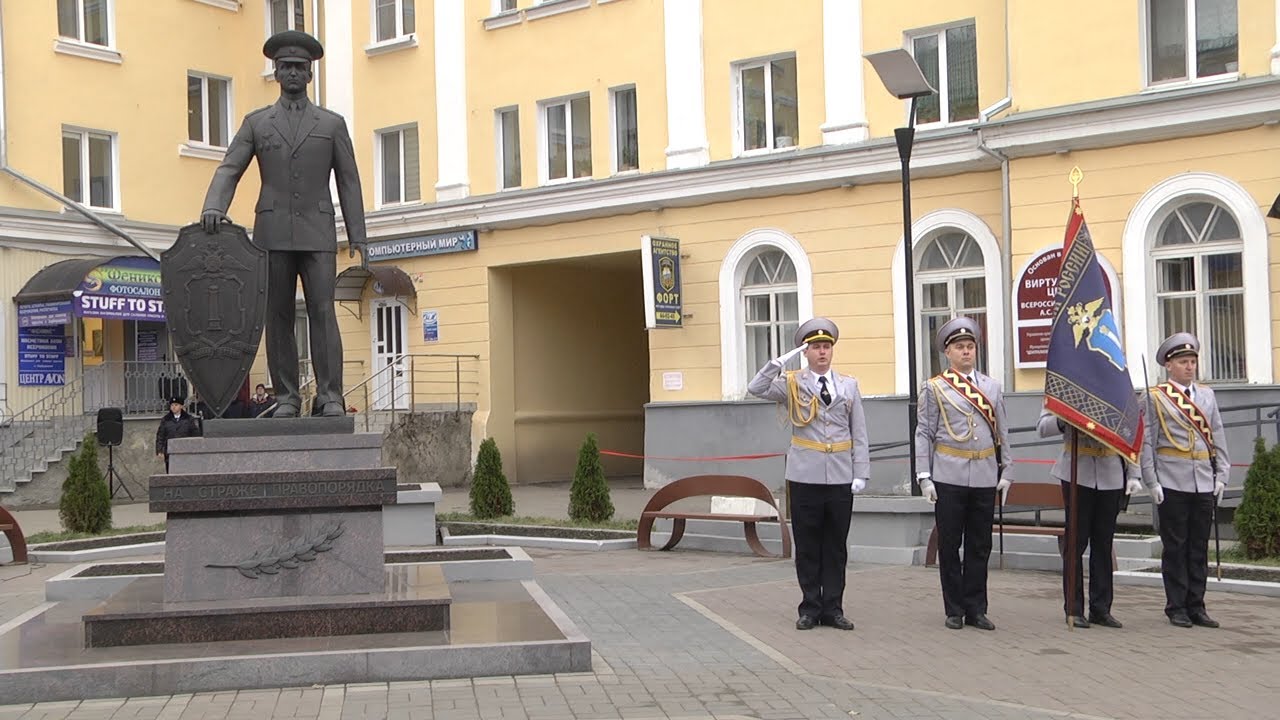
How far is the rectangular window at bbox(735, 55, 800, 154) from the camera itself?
2319 cm

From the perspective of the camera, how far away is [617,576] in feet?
42.7

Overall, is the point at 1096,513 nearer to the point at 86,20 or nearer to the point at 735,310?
the point at 735,310

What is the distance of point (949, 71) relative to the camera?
70.5 feet

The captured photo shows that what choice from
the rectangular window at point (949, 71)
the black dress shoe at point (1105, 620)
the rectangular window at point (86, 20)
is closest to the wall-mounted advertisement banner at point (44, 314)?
the rectangular window at point (86, 20)

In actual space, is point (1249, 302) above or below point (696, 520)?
above

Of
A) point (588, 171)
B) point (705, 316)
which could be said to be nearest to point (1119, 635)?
point (705, 316)

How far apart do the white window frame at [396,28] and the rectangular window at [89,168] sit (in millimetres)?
5355

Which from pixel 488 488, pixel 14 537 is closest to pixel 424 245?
pixel 488 488

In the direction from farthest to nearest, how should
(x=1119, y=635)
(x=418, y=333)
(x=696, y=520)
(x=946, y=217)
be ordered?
(x=418, y=333), (x=946, y=217), (x=696, y=520), (x=1119, y=635)

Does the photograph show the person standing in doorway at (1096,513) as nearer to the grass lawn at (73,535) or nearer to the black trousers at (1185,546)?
the black trousers at (1185,546)

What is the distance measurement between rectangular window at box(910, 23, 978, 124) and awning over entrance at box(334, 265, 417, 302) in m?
10.6

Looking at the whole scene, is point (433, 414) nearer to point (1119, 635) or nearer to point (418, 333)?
point (418, 333)

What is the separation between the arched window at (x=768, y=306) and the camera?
23250mm

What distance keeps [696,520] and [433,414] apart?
477 inches
